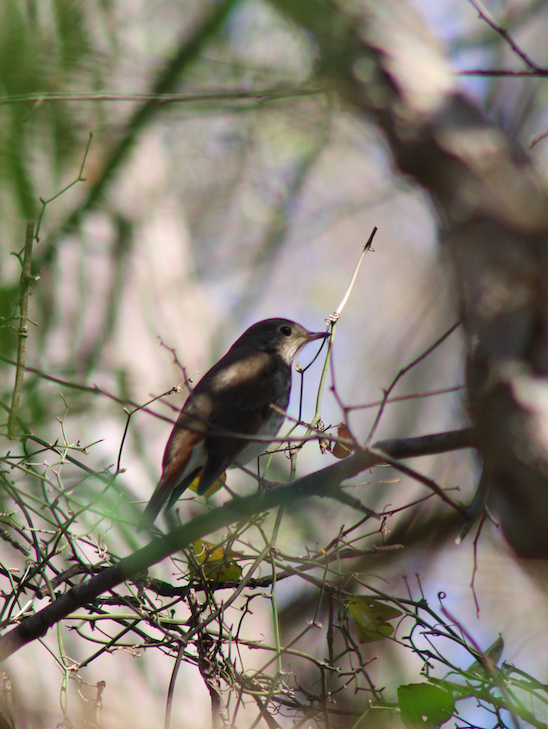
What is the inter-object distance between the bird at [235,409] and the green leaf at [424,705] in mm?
1087

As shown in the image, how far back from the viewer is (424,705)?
1722 mm

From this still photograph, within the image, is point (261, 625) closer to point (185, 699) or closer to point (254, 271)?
point (185, 699)

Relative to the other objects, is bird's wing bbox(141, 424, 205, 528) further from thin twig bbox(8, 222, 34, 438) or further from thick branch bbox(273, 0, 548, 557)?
thick branch bbox(273, 0, 548, 557)

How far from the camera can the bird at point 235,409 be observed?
10.2 feet

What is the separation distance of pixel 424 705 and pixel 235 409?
2175mm

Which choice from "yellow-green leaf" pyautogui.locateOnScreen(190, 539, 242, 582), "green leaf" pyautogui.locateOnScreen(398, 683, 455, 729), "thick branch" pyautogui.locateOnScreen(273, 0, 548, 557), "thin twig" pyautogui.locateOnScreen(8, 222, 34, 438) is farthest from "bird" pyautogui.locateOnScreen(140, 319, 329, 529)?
"green leaf" pyautogui.locateOnScreen(398, 683, 455, 729)

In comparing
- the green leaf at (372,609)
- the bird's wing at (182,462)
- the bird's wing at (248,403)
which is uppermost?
the bird's wing at (248,403)

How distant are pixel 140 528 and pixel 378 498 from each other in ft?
14.6

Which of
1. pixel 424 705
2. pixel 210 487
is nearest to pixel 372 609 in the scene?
pixel 424 705

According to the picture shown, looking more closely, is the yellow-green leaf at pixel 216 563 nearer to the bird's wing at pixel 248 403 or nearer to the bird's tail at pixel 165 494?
the bird's tail at pixel 165 494

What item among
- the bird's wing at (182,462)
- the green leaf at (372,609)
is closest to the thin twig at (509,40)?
the green leaf at (372,609)

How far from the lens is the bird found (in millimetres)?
3102

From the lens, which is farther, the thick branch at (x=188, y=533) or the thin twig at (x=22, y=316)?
the thin twig at (x=22, y=316)

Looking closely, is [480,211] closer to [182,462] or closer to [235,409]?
[182,462]
